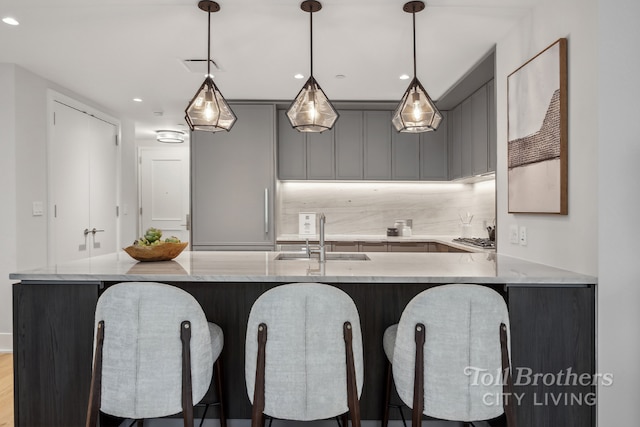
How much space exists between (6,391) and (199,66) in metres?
2.76

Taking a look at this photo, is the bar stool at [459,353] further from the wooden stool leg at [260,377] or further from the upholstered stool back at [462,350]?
the wooden stool leg at [260,377]

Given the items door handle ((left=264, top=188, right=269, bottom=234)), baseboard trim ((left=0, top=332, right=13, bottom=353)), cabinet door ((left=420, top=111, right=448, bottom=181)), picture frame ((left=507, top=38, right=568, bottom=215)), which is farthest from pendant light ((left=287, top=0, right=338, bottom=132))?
baseboard trim ((left=0, top=332, right=13, bottom=353))

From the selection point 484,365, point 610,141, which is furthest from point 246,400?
point 610,141

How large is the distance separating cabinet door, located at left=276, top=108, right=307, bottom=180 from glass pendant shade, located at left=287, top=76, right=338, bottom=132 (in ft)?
7.60

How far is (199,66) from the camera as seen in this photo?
11.1 ft

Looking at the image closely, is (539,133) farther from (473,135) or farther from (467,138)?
(467,138)

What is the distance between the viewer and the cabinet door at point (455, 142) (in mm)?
4422

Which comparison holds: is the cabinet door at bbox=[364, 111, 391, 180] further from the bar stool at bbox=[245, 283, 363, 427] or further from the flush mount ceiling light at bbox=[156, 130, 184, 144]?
the bar stool at bbox=[245, 283, 363, 427]

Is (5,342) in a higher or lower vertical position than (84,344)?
lower

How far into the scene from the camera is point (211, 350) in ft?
5.51

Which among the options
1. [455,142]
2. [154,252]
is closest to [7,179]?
[154,252]

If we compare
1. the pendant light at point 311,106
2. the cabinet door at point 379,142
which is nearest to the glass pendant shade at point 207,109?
the pendant light at point 311,106

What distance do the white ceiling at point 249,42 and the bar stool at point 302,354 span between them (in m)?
1.79

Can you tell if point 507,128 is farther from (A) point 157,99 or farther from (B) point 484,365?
(A) point 157,99
